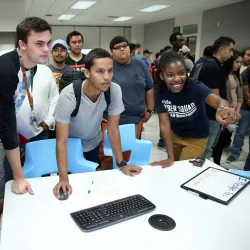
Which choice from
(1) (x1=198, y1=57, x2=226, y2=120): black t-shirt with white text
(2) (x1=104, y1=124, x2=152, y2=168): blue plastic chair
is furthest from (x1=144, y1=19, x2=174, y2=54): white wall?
(2) (x1=104, y1=124, x2=152, y2=168): blue plastic chair

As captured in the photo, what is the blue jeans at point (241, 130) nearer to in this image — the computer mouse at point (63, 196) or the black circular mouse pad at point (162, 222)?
the black circular mouse pad at point (162, 222)

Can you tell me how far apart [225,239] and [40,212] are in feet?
2.66

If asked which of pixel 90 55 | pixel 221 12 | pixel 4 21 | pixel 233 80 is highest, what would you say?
pixel 221 12

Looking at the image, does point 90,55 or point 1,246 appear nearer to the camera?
point 1,246

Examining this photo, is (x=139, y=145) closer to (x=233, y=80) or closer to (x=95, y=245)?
(x=95, y=245)

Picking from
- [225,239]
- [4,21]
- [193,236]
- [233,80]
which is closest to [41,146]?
[193,236]

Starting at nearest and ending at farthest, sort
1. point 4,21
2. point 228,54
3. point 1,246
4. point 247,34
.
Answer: point 1,246 < point 228,54 < point 4,21 < point 247,34

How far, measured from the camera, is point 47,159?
1782mm

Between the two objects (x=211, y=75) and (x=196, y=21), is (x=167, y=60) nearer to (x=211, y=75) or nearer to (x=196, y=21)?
(x=211, y=75)

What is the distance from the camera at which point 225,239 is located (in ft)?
3.46

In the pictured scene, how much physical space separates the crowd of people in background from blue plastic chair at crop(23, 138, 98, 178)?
0.32ft

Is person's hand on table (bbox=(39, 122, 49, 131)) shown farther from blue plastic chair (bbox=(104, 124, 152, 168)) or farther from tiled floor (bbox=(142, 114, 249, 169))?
tiled floor (bbox=(142, 114, 249, 169))

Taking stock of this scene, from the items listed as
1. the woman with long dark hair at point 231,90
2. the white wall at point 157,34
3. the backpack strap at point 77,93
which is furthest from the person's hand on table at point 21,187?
the white wall at point 157,34

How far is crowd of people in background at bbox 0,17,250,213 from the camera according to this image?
134 cm
